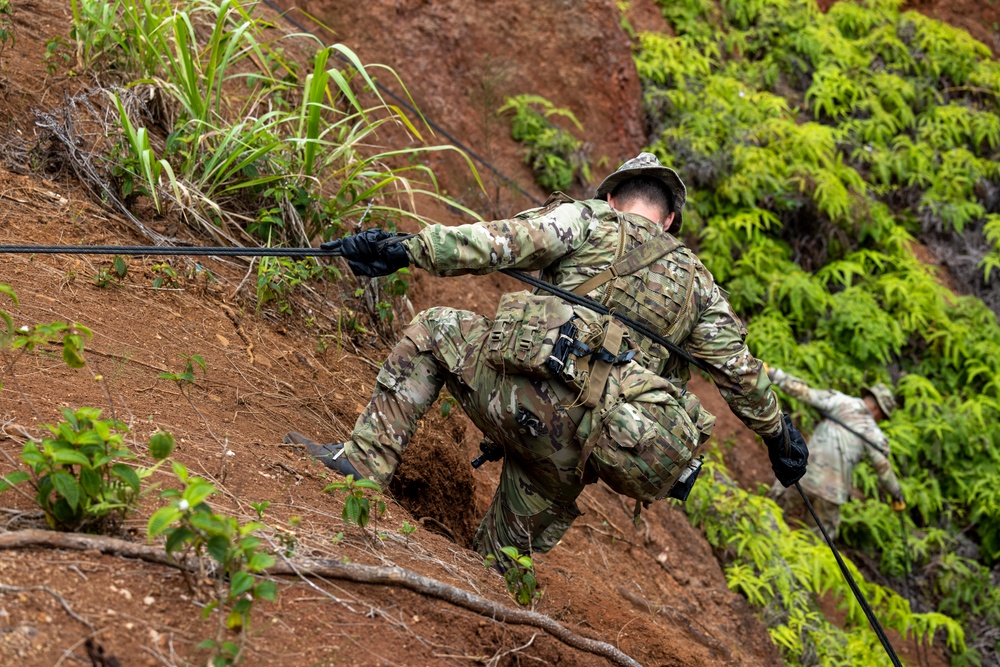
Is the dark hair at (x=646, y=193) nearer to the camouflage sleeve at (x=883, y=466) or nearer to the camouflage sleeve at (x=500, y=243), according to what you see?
the camouflage sleeve at (x=500, y=243)

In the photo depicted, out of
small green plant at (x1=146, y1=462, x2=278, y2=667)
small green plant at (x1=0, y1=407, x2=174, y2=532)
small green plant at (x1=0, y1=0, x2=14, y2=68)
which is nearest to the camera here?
small green plant at (x1=146, y1=462, x2=278, y2=667)

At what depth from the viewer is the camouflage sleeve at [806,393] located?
312 inches

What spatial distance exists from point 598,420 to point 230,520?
1473mm

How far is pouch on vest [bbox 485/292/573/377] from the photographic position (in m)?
3.41

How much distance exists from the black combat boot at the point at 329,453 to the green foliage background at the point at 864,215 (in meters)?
5.58

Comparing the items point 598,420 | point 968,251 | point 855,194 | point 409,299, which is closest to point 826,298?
point 855,194

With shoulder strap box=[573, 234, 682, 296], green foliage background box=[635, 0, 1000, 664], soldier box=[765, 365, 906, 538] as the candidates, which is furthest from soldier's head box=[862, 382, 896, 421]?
shoulder strap box=[573, 234, 682, 296]

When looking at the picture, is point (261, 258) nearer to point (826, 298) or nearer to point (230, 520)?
point (230, 520)

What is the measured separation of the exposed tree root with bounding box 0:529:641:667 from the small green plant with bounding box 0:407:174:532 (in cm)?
6

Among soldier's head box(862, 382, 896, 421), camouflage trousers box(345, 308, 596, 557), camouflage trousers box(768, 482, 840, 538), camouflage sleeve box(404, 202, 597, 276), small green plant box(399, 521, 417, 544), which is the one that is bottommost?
camouflage trousers box(768, 482, 840, 538)

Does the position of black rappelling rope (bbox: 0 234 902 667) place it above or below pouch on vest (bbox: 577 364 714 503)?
above

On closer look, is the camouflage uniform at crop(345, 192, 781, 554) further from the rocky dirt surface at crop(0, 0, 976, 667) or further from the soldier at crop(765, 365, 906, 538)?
the soldier at crop(765, 365, 906, 538)

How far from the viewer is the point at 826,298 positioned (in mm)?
8953

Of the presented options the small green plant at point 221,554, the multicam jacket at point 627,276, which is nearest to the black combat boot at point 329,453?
the multicam jacket at point 627,276
